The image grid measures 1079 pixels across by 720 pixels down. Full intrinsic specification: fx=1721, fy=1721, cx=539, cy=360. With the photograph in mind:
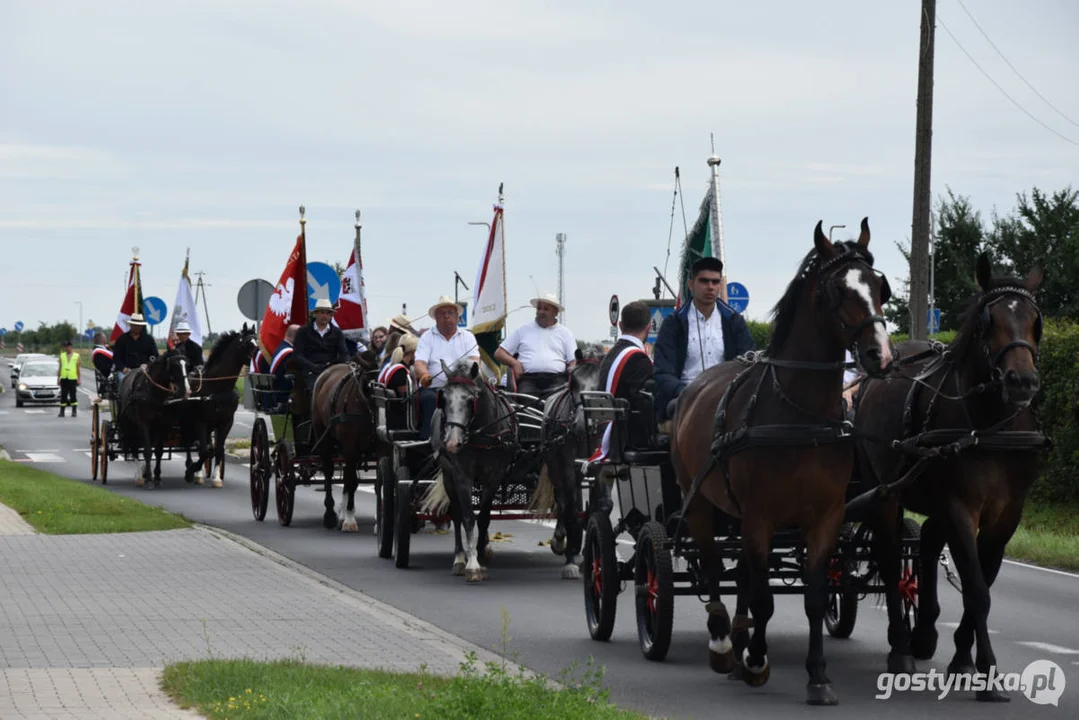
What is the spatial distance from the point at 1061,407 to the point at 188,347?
13566mm

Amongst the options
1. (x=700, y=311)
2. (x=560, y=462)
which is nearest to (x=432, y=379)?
(x=560, y=462)

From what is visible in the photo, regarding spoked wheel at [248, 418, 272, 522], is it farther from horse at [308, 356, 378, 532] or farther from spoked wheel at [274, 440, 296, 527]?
horse at [308, 356, 378, 532]

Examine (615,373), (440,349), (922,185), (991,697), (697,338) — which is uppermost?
(922,185)

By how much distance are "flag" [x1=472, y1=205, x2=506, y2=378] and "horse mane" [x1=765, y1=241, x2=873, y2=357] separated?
33.5 ft

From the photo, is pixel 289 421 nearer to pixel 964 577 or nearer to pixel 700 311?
pixel 700 311

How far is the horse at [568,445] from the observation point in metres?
13.8

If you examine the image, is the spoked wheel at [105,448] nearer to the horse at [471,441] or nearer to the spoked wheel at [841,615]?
the horse at [471,441]

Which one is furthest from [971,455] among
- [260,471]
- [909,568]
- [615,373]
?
[260,471]

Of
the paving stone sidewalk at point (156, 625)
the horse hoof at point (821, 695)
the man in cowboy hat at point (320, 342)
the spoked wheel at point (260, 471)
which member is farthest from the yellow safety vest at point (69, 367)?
the horse hoof at point (821, 695)

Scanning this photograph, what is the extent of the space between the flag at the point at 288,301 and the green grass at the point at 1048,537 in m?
9.37

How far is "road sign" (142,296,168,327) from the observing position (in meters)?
33.5

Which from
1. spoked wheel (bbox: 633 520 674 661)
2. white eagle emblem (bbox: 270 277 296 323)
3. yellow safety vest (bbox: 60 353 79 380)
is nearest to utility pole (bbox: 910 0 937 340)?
white eagle emblem (bbox: 270 277 296 323)

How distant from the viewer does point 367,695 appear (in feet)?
25.1

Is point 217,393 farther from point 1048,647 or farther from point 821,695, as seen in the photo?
point 821,695
